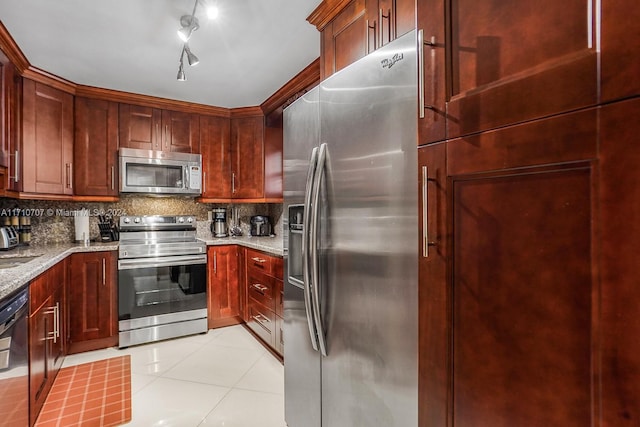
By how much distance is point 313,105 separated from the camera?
144 centimetres

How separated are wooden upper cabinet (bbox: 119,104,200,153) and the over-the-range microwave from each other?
0.12 metres

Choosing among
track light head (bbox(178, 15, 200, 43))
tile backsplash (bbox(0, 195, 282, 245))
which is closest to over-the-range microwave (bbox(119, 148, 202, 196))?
tile backsplash (bbox(0, 195, 282, 245))

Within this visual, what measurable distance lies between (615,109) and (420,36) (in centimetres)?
52

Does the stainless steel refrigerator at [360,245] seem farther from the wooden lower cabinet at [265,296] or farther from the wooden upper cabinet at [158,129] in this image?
the wooden upper cabinet at [158,129]

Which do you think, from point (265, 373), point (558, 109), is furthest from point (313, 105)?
point (265, 373)

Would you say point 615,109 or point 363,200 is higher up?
point 615,109

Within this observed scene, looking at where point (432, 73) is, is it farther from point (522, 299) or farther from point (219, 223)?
point (219, 223)

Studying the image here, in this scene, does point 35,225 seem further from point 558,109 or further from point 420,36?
point 558,109

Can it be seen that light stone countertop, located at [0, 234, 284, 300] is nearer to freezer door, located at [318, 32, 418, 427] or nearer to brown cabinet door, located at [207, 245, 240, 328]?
brown cabinet door, located at [207, 245, 240, 328]

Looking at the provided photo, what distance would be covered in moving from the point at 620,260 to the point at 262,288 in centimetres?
258

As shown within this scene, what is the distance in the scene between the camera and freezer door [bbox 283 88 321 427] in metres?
1.45

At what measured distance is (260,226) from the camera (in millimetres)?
3816

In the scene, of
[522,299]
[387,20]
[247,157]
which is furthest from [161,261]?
[522,299]

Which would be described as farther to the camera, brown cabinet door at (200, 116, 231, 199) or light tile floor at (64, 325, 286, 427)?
brown cabinet door at (200, 116, 231, 199)
